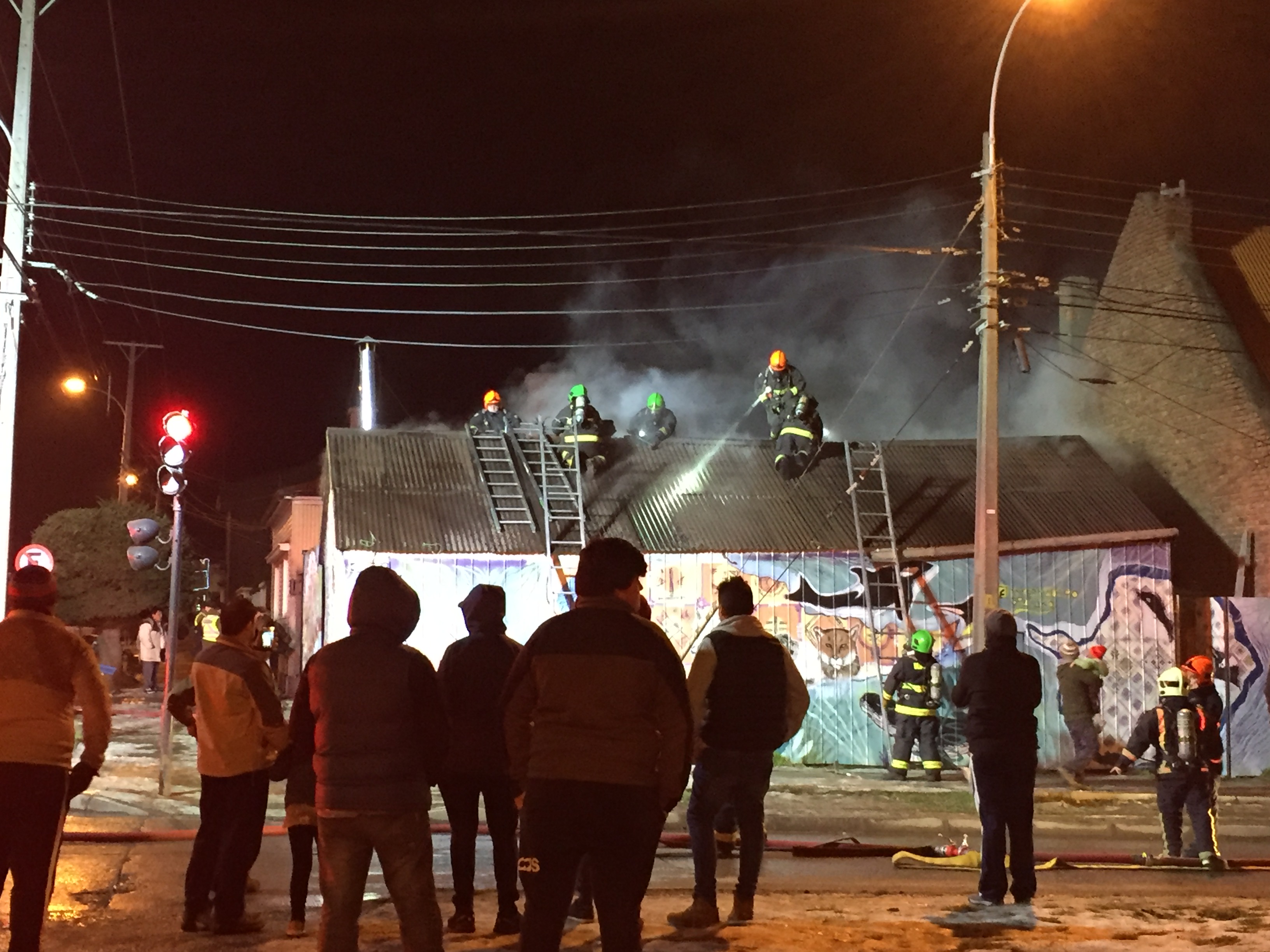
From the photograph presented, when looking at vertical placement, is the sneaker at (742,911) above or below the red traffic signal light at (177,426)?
below

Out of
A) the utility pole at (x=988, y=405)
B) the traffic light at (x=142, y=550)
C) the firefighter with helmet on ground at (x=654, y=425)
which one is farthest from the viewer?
the firefighter with helmet on ground at (x=654, y=425)

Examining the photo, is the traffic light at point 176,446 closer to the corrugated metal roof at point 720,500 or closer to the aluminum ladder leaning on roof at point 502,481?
the corrugated metal roof at point 720,500

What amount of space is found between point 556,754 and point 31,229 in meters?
13.2

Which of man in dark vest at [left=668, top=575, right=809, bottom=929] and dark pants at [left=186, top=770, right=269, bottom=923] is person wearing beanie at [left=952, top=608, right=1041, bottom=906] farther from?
dark pants at [left=186, top=770, right=269, bottom=923]

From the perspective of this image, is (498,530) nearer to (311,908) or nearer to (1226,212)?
(311,908)

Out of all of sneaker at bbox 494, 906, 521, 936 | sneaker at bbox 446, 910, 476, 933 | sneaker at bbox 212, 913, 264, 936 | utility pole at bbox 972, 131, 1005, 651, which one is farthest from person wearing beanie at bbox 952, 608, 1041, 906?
utility pole at bbox 972, 131, 1005, 651

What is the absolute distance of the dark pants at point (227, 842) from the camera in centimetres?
618

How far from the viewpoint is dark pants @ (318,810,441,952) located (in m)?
4.54

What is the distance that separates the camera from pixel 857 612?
1641 centimetres

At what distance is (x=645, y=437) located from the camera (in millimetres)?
18844

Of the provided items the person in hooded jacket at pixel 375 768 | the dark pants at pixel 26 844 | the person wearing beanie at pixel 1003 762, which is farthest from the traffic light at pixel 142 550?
the person in hooded jacket at pixel 375 768

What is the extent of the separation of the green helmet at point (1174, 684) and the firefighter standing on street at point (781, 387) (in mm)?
8481

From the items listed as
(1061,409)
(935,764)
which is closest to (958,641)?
(935,764)

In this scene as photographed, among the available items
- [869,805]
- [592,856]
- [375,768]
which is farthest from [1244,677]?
[375,768]
